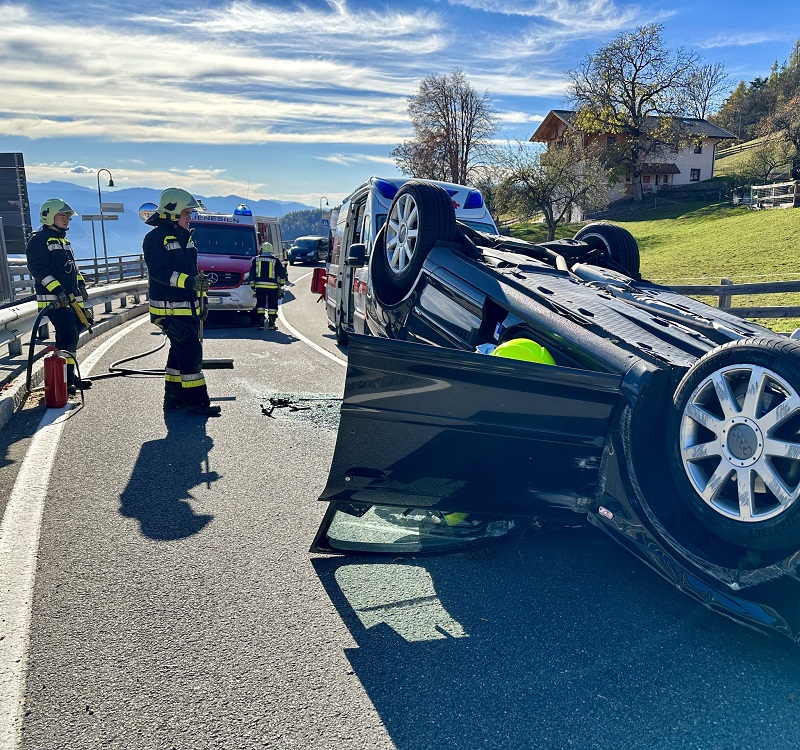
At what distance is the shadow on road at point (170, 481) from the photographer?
4086mm

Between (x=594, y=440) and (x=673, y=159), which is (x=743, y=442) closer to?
(x=594, y=440)

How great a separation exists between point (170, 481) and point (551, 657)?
9.99 ft

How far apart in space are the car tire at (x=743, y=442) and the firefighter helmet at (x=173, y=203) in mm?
5343

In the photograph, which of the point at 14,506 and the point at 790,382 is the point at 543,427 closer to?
the point at 790,382

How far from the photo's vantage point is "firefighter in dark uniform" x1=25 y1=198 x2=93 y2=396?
24.1ft

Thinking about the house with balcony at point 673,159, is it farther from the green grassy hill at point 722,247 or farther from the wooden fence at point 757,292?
the wooden fence at point 757,292

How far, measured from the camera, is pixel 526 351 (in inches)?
147

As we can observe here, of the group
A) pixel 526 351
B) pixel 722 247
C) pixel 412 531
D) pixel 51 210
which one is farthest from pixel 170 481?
pixel 722 247

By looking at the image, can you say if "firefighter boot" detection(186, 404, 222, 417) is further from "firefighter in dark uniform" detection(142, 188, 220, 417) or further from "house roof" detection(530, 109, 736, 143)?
"house roof" detection(530, 109, 736, 143)

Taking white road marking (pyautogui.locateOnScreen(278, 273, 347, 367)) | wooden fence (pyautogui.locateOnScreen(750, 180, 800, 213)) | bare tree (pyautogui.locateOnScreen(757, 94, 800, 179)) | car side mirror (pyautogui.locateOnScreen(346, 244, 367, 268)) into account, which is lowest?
white road marking (pyautogui.locateOnScreen(278, 273, 347, 367))

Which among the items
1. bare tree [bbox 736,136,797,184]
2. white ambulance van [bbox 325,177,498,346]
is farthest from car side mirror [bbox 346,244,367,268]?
bare tree [bbox 736,136,797,184]

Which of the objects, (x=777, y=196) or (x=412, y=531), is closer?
(x=412, y=531)

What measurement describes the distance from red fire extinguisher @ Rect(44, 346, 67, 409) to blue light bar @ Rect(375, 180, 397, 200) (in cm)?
445

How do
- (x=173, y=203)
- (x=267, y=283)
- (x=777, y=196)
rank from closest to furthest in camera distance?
(x=173, y=203), (x=267, y=283), (x=777, y=196)
